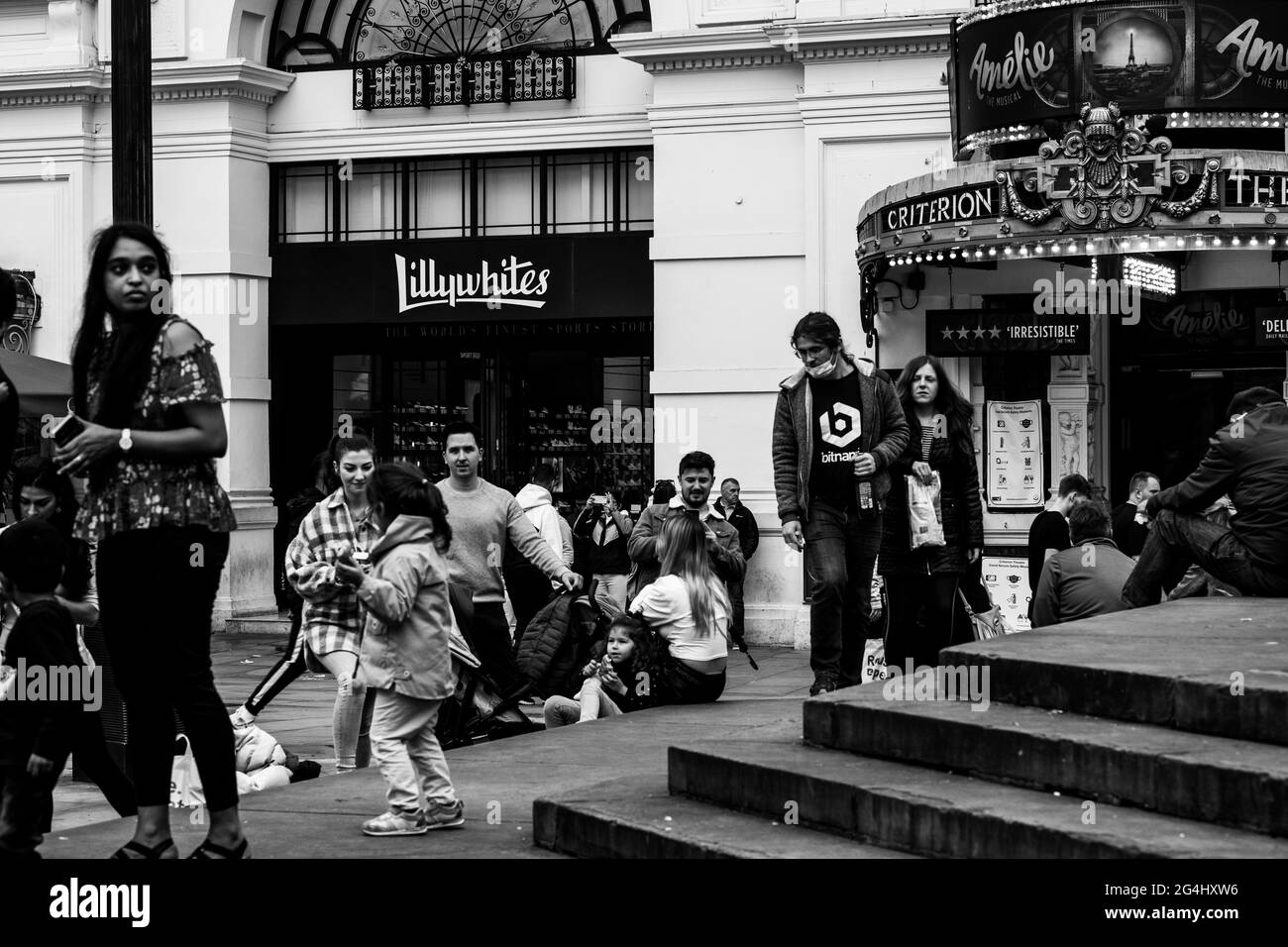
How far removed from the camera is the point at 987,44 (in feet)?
48.4

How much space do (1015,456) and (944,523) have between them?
284 inches

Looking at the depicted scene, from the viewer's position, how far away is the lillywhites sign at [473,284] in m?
18.3

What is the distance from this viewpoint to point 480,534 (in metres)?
→ 9.26

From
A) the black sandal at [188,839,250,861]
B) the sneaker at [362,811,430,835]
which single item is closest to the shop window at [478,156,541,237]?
the sneaker at [362,811,430,835]

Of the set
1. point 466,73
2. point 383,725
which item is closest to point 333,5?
point 466,73

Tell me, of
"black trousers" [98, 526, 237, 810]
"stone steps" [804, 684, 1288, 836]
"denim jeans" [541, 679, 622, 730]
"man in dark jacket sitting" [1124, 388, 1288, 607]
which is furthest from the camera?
"denim jeans" [541, 679, 622, 730]

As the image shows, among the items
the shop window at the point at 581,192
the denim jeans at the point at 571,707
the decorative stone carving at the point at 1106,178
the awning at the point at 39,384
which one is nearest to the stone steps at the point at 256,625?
the shop window at the point at 581,192

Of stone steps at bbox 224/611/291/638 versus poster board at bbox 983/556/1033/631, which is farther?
stone steps at bbox 224/611/291/638

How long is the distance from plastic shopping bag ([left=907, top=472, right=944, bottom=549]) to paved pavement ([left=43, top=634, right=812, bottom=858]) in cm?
111

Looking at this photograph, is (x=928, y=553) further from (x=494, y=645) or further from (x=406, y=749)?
(x=406, y=749)

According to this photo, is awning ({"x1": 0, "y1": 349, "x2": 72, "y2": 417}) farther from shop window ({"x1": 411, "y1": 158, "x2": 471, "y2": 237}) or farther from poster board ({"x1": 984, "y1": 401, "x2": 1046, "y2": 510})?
poster board ({"x1": 984, "y1": 401, "x2": 1046, "y2": 510})

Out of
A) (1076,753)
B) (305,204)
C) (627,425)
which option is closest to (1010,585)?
(627,425)

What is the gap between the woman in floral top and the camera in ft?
17.2

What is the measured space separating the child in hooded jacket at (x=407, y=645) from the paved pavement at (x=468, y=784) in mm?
154
